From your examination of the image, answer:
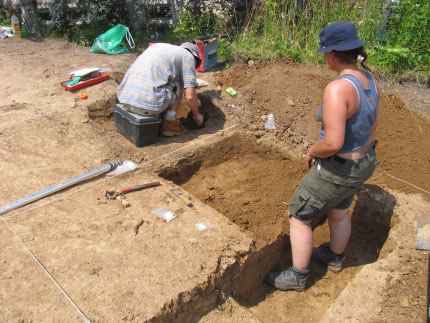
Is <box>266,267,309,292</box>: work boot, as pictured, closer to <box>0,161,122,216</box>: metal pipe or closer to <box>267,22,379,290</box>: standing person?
<box>267,22,379,290</box>: standing person

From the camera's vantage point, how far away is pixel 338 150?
2.55 m

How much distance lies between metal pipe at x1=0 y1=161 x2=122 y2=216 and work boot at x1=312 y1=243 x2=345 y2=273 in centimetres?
205

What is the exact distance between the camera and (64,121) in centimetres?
465

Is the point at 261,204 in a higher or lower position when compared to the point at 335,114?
lower

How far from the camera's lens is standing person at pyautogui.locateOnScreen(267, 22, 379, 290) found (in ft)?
7.98

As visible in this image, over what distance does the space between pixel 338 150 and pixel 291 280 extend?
4.13ft

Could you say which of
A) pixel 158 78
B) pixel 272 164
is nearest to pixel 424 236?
pixel 272 164

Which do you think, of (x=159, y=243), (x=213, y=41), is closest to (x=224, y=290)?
(x=159, y=243)

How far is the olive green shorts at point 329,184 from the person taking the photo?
273 centimetres

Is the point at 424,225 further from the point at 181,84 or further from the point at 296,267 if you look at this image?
the point at 181,84

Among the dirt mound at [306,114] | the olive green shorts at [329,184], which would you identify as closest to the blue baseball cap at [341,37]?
the olive green shorts at [329,184]

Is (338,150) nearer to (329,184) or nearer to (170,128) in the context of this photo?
(329,184)

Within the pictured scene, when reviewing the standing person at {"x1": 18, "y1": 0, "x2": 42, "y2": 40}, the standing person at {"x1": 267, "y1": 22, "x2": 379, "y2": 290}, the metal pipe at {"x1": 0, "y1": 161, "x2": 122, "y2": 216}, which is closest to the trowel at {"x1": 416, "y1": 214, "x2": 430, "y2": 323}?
the standing person at {"x1": 267, "y1": 22, "x2": 379, "y2": 290}

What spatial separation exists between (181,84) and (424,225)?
111 inches
